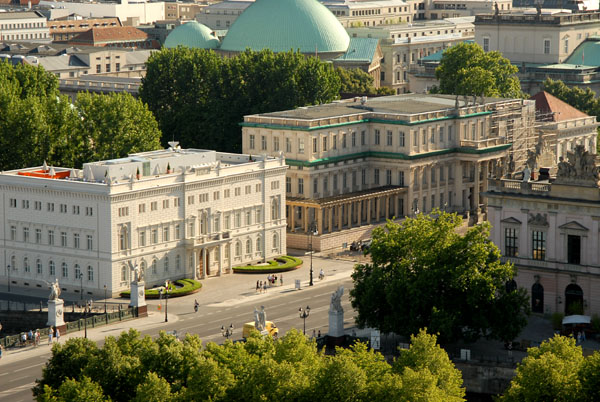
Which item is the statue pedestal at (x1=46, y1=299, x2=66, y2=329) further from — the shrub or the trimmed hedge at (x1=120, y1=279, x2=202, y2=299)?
the shrub

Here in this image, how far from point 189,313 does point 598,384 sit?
63.3 meters

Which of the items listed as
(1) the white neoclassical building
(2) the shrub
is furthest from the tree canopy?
(1) the white neoclassical building

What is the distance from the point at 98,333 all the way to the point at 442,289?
36.3 m

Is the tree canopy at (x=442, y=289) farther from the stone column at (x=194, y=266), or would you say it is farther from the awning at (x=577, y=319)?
the stone column at (x=194, y=266)

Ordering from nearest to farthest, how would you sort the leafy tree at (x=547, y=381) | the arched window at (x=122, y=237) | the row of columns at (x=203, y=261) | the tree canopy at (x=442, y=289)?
the leafy tree at (x=547, y=381) < the tree canopy at (x=442, y=289) < the arched window at (x=122, y=237) < the row of columns at (x=203, y=261)

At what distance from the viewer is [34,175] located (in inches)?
7628

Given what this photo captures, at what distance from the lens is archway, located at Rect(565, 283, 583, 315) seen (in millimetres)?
162125

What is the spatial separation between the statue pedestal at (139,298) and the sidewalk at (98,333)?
2.62ft

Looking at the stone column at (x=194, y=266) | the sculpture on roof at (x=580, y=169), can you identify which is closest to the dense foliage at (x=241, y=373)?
the sculpture on roof at (x=580, y=169)

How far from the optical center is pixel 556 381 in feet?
405

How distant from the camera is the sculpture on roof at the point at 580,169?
163375 millimetres

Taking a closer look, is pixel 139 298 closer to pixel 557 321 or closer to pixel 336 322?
pixel 336 322

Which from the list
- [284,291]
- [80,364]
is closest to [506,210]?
[284,291]

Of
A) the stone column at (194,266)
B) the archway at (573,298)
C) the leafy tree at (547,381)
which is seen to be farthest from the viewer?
the stone column at (194,266)
